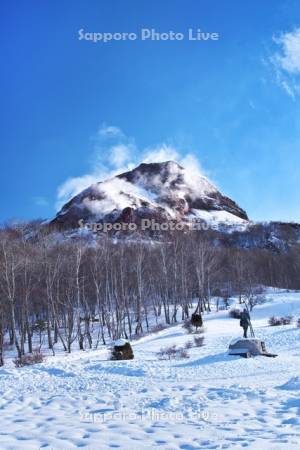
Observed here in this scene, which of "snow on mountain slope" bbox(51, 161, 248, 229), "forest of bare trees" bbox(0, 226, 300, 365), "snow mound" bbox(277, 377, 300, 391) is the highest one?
"snow on mountain slope" bbox(51, 161, 248, 229)

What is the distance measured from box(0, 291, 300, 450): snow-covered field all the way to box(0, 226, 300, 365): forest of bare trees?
1446cm

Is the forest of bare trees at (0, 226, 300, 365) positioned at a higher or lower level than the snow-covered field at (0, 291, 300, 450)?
higher

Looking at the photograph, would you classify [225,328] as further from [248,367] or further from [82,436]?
[82,436]

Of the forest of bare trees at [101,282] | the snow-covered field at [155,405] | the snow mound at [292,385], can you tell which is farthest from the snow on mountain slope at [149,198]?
the snow mound at [292,385]

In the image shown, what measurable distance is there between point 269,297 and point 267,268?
25868 mm

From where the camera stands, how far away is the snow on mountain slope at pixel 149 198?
349ft

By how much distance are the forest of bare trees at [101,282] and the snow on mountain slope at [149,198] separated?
37.5 metres

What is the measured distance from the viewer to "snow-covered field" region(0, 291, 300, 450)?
21.0 ft

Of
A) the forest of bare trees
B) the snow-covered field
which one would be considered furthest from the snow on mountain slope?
the snow-covered field

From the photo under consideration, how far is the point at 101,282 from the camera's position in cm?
4462

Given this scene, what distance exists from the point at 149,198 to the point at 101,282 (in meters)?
78.5

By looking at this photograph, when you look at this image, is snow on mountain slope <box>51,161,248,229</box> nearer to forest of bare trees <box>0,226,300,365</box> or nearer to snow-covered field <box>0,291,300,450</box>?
forest of bare trees <box>0,226,300,365</box>

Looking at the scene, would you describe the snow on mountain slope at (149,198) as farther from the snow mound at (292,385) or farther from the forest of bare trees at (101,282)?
the snow mound at (292,385)

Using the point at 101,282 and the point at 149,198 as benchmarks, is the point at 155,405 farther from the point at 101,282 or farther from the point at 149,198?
the point at 149,198
